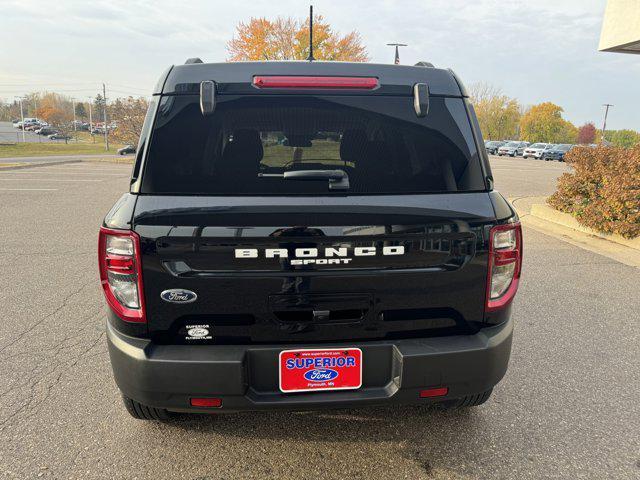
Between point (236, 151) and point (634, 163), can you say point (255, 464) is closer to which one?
point (236, 151)

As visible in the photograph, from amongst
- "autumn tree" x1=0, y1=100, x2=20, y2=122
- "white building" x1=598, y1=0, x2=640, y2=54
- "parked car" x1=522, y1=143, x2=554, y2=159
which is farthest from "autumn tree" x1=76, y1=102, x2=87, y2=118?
"white building" x1=598, y1=0, x2=640, y2=54

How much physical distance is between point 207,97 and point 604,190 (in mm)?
7650

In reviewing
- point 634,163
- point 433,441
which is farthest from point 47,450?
point 634,163

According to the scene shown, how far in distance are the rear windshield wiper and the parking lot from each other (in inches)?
55.7

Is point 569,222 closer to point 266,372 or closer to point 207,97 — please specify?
point 266,372

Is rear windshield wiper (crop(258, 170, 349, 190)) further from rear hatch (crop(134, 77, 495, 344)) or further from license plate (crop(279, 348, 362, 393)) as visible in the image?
license plate (crop(279, 348, 362, 393))

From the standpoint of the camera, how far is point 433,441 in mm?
2539

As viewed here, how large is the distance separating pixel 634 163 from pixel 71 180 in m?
16.7

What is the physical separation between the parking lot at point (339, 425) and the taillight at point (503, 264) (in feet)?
2.91

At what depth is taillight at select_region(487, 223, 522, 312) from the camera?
213 cm

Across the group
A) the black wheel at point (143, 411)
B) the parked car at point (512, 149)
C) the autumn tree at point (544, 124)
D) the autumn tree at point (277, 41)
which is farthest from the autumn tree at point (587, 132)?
the black wheel at point (143, 411)

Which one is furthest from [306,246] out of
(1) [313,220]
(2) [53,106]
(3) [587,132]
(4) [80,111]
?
(4) [80,111]

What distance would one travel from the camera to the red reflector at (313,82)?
6.88 feet

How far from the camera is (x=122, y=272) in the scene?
6.57 feet
